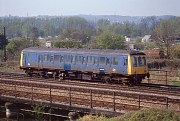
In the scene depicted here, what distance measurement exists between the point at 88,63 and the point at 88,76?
1.17m

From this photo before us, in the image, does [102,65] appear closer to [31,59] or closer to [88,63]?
[88,63]

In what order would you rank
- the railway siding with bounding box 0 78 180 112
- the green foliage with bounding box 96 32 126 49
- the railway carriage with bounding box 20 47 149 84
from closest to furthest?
the railway siding with bounding box 0 78 180 112
the railway carriage with bounding box 20 47 149 84
the green foliage with bounding box 96 32 126 49

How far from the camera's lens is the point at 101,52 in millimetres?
31047

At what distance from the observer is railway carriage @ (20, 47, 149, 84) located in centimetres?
2925

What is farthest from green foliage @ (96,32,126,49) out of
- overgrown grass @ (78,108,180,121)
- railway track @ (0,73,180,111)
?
overgrown grass @ (78,108,180,121)

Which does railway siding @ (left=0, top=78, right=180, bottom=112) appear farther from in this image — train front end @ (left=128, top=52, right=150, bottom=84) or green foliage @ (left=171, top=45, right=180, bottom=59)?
green foliage @ (left=171, top=45, right=180, bottom=59)

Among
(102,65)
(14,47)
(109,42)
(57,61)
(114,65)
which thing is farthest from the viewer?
(109,42)

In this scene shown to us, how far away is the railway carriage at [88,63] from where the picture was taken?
96.0ft

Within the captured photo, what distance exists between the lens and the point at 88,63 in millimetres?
31734

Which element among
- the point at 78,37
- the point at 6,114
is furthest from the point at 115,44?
the point at 6,114

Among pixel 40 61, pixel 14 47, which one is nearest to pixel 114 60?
pixel 40 61

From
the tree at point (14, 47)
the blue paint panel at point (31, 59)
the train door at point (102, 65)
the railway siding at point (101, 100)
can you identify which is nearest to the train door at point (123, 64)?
the train door at point (102, 65)

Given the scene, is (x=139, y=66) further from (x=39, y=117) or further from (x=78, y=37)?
(x=78, y=37)

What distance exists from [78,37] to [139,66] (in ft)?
361
